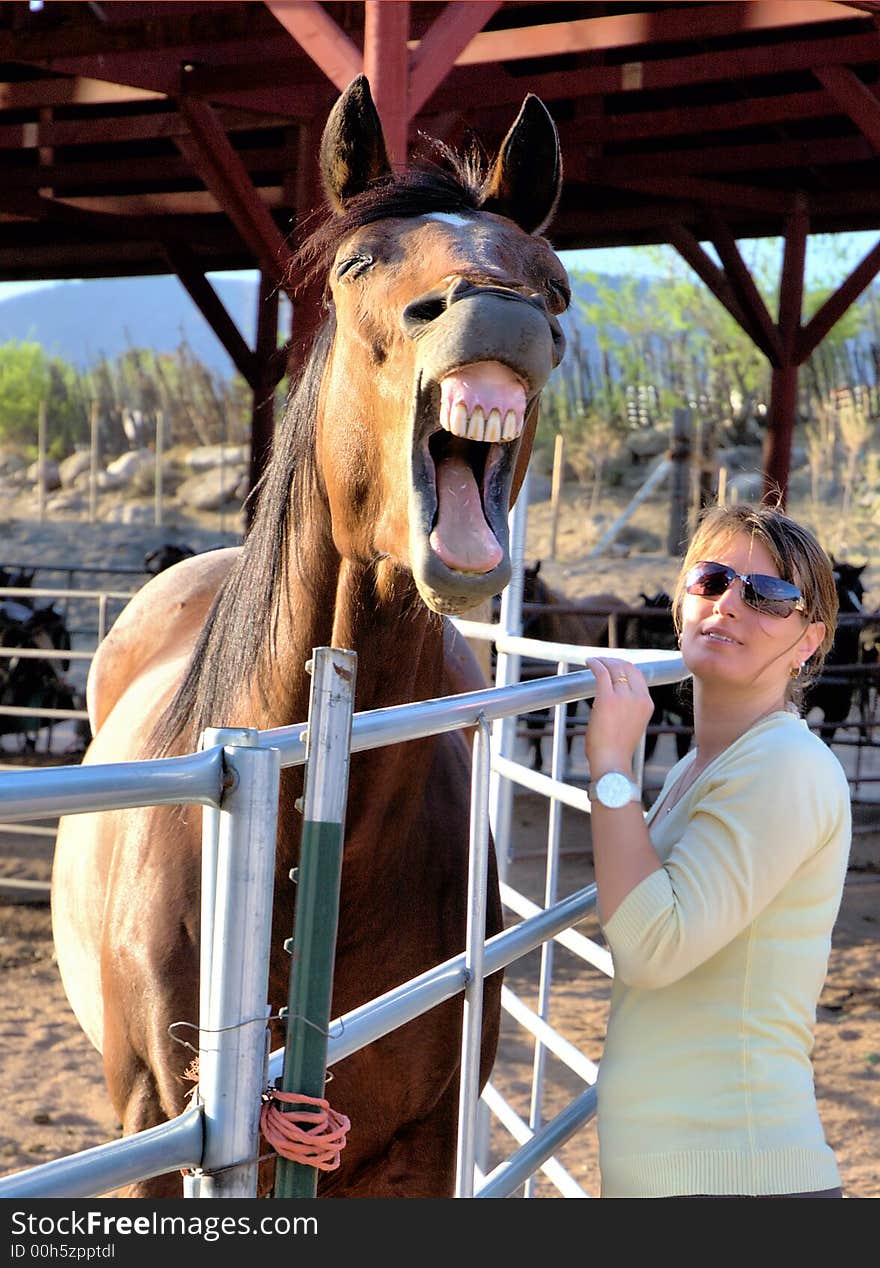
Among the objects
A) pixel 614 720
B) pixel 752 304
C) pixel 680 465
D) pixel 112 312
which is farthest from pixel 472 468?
pixel 112 312

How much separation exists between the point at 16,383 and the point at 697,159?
3048cm

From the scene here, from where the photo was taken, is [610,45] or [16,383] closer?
[610,45]

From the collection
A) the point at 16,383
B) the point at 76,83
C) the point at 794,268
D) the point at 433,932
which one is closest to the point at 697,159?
the point at 794,268

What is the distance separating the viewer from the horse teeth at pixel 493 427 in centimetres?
151

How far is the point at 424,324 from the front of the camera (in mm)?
1574

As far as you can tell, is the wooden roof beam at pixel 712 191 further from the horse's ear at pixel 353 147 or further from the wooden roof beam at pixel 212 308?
the horse's ear at pixel 353 147

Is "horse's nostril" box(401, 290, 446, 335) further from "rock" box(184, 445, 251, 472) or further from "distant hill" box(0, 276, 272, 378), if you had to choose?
"distant hill" box(0, 276, 272, 378)

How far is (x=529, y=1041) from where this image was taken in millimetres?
5051

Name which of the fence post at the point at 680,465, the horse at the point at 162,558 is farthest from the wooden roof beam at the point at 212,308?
the fence post at the point at 680,465

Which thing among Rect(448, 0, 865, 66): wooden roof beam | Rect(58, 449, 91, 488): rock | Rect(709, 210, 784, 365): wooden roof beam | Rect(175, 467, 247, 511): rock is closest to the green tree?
Rect(58, 449, 91, 488): rock

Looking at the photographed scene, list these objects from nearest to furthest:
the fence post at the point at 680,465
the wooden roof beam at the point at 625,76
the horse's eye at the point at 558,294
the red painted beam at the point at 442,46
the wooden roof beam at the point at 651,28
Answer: the horse's eye at the point at 558,294, the red painted beam at the point at 442,46, the wooden roof beam at the point at 651,28, the wooden roof beam at the point at 625,76, the fence post at the point at 680,465

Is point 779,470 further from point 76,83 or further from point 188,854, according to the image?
point 188,854

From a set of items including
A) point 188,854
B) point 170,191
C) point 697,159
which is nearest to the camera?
point 188,854

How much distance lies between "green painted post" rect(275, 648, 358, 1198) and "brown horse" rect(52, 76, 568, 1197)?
459 mm
